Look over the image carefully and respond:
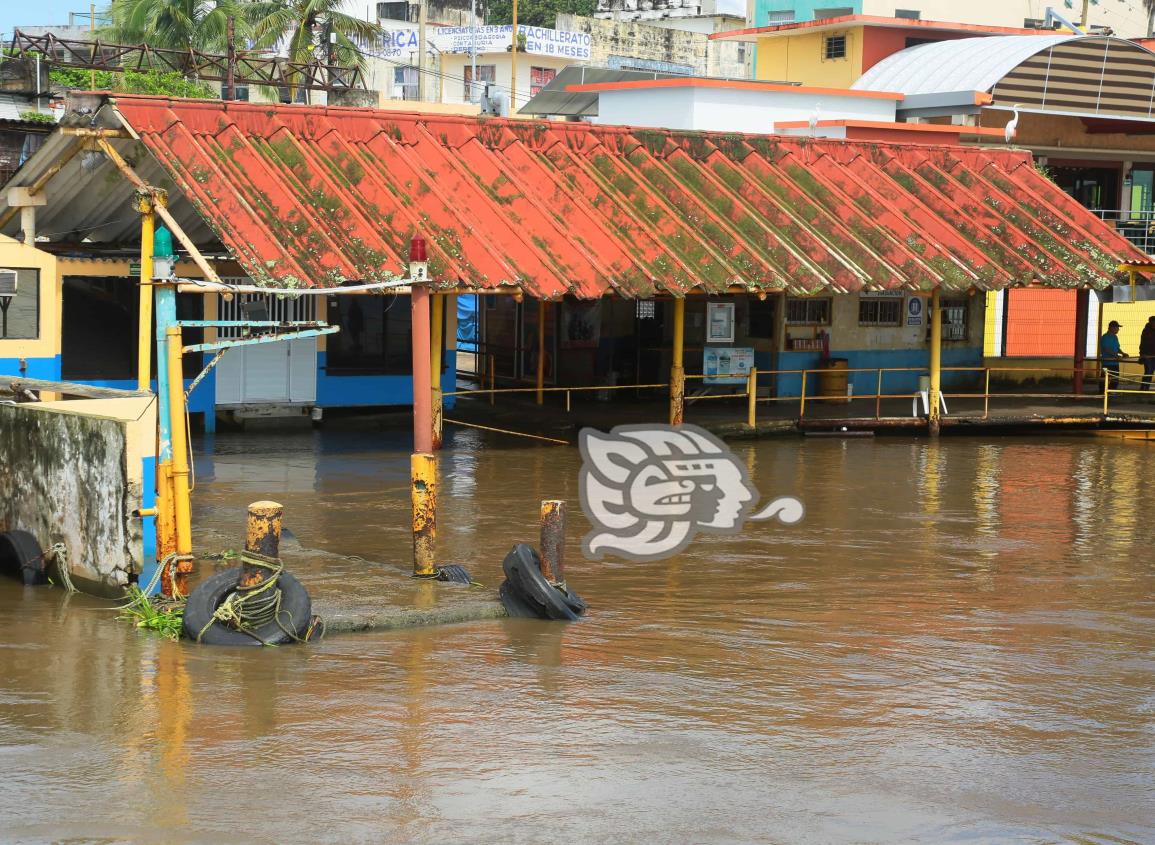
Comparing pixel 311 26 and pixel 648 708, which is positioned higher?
pixel 311 26

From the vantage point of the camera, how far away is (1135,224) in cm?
3909

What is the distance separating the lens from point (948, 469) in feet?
71.7

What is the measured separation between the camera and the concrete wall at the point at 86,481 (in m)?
12.1

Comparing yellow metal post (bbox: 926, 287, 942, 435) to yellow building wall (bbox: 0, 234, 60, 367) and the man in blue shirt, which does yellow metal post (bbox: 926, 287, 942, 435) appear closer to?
the man in blue shirt

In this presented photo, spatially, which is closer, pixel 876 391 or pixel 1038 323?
pixel 876 391

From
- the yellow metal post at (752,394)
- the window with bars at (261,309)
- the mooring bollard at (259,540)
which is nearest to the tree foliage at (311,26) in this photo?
the window with bars at (261,309)

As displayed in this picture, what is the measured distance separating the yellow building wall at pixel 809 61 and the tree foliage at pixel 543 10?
30.3 meters

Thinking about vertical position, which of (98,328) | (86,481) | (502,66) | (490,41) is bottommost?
(86,481)

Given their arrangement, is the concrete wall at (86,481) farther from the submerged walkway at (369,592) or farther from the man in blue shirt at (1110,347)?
the man in blue shirt at (1110,347)

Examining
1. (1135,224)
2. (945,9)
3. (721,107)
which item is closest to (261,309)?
(721,107)

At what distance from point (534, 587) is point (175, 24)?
4093 centimetres

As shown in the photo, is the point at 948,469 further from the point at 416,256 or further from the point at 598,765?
the point at 598,765

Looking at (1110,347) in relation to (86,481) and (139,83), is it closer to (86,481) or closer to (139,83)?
(86,481)

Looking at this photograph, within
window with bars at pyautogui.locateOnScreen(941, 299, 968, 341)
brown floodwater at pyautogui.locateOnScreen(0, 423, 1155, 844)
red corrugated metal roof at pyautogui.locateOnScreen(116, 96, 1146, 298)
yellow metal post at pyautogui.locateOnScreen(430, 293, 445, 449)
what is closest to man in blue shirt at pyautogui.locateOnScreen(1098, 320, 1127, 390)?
window with bars at pyautogui.locateOnScreen(941, 299, 968, 341)
